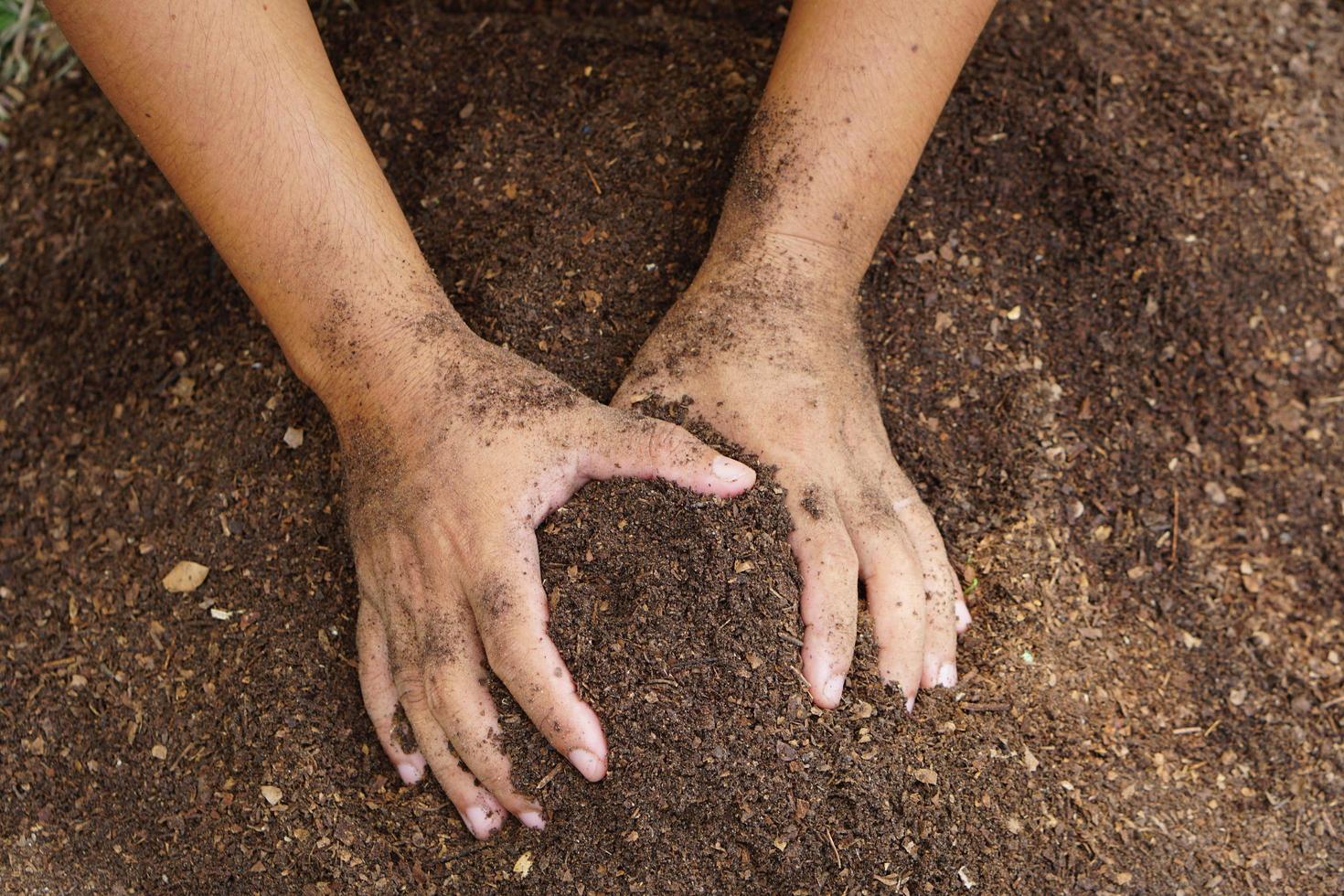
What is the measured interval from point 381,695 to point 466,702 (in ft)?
0.62

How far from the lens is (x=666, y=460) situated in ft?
5.22

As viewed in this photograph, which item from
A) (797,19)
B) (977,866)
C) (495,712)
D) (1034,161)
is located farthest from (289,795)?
(1034,161)

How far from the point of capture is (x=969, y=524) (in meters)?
1.86

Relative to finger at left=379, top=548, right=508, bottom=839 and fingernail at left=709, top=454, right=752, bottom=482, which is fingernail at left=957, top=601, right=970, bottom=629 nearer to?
fingernail at left=709, top=454, right=752, bottom=482

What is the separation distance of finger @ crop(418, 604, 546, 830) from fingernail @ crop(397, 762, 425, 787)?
0.11 m

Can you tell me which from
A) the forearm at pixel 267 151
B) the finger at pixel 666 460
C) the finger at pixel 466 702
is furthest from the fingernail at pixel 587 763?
the forearm at pixel 267 151

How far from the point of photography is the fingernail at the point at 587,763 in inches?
59.4

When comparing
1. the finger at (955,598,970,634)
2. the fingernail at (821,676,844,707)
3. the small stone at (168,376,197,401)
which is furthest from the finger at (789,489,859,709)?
the small stone at (168,376,197,401)

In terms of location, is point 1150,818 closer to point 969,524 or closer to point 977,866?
point 977,866

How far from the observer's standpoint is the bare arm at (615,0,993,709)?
166cm

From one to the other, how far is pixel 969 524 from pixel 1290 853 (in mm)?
700

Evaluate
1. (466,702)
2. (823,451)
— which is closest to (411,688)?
(466,702)

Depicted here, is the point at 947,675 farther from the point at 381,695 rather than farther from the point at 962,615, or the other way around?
the point at 381,695

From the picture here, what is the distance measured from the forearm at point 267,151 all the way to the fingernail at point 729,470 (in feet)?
1.74
